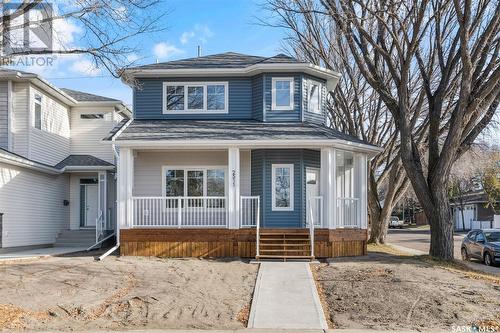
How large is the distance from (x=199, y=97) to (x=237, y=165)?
4.26 m

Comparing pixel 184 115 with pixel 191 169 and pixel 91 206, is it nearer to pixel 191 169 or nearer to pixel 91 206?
pixel 191 169

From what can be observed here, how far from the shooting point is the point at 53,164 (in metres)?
21.5

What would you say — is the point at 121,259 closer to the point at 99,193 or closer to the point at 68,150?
the point at 99,193

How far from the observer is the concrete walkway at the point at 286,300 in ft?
29.9

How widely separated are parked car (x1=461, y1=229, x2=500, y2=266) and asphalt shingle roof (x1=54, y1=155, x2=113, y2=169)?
52.1 ft

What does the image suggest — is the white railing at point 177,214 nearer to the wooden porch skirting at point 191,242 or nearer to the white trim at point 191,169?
the wooden porch skirting at point 191,242

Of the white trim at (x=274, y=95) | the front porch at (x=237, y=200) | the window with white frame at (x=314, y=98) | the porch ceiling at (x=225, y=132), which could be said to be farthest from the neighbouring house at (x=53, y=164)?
the window with white frame at (x=314, y=98)

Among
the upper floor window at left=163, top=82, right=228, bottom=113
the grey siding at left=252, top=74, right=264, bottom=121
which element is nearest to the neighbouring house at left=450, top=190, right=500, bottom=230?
the grey siding at left=252, top=74, right=264, bottom=121

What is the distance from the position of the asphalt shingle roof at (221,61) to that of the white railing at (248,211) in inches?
210

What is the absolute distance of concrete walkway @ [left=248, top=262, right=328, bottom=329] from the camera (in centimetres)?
912

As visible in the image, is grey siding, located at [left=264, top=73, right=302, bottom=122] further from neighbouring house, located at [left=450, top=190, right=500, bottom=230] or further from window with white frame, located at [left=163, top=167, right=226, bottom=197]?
neighbouring house, located at [left=450, top=190, right=500, bottom=230]

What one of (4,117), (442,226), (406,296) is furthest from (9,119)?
(442,226)

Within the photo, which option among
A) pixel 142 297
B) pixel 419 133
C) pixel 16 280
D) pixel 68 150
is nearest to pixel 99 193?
pixel 68 150

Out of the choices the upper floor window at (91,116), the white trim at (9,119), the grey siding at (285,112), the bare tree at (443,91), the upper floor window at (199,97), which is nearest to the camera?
the bare tree at (443,91)
